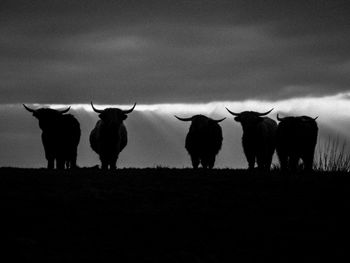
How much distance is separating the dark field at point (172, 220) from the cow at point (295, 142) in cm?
664

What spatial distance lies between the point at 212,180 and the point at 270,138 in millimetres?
8532

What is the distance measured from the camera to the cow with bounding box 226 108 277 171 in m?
17.5

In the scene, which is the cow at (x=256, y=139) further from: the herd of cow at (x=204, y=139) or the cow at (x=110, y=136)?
the cow at (x=110, y=136)

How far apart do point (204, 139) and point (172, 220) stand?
11.7 metres

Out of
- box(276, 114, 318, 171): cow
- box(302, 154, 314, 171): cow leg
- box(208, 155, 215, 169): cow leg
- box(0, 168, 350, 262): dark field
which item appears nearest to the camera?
box(0, 168, 350, 262): dark field

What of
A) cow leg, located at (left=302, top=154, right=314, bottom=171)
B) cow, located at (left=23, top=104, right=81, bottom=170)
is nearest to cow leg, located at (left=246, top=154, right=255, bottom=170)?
cow leg, located at (left=302, top=154, right=314, bottom=171)

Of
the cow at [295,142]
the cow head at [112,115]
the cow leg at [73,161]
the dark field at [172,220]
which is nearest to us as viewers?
the dark field at [172,220]

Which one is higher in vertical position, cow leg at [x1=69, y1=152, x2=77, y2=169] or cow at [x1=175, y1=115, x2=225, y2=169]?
cow at [x1=175, y1=115, x2=225, y2=169]

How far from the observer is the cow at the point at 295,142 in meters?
16.6

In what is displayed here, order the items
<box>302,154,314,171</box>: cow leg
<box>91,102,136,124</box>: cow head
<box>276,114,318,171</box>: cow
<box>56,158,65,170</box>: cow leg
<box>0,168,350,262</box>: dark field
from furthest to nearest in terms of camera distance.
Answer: <box>91,102,136,124</box>: cow head < <box>56,158,65,170</box>: cow leg < <box>302,154,314,171</box>: cow leg < <box>276,114,318,171</box>: cow < <box>0,168,350,262</box>: dark field

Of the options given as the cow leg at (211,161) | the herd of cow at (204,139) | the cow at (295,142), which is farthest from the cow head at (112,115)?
the cow at (295,142)

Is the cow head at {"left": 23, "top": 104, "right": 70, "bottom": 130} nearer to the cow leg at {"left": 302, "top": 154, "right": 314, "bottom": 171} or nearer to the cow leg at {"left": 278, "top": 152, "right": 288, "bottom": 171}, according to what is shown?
the cow leg at {"left": 278, "top": 152, "right": 288, "bottom": 171}

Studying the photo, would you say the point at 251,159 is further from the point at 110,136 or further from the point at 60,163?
the point at 60,163

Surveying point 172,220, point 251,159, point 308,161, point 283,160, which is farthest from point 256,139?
point 172,220
